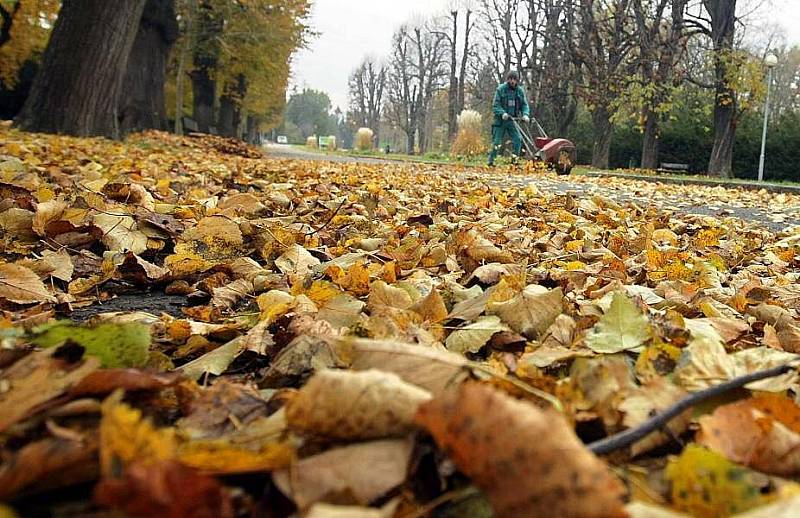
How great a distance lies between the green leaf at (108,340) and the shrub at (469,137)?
2343 centimetres

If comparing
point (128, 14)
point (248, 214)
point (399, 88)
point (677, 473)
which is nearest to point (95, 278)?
point (248, 214)

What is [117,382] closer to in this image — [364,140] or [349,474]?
[349,474]

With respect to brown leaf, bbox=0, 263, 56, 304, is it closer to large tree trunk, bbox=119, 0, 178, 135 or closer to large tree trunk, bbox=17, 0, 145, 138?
large tree trunk, bbox=17, 0, 145, 138

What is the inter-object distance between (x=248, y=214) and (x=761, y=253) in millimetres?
2655

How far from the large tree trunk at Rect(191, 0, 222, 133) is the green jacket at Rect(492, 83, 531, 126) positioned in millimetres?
10612

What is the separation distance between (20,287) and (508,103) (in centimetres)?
1339

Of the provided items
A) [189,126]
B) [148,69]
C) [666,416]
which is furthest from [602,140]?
[666,416]

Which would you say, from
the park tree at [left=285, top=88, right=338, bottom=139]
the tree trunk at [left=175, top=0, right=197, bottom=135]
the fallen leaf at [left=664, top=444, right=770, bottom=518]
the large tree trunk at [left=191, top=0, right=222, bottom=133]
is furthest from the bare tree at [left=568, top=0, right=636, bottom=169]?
the park tree at [left=285, top=88, right=338, bottom=139]

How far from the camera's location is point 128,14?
8.03 m

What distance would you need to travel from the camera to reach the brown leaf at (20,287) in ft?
4.77

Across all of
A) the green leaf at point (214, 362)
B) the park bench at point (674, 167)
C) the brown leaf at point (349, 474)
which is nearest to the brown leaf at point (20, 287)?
the green leaf at point (214, 362)

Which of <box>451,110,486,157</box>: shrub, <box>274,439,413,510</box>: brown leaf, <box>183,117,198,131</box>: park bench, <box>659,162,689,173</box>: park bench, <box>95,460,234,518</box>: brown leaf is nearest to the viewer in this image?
<box>95,460,234,518</box>: brown leaf

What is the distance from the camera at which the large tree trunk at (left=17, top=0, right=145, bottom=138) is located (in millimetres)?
7844

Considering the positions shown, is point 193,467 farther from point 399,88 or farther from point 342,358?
point 399,88
